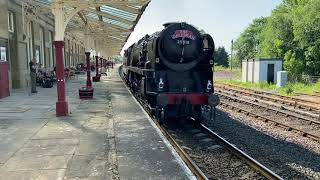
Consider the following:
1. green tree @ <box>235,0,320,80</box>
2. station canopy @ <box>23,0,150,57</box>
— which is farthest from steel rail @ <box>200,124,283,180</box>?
green tree @ <box>235,0,320,80</box>

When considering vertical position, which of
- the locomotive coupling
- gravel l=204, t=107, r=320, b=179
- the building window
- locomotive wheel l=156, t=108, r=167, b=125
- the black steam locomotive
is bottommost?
gravel l=204, t=107, r=320, b=179

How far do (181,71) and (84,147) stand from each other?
4.65 metres

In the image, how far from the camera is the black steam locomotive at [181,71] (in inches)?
454

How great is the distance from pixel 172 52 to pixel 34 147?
5.28 metres

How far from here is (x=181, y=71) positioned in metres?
12.0

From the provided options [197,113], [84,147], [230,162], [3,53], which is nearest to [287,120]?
[197,113]

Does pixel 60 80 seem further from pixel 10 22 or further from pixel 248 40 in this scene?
pixel 248 40

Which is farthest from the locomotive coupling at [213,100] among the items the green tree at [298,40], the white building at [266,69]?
the green tree at [298,40]

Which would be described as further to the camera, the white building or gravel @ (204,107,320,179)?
the white building

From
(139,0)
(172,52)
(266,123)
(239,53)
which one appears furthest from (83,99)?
(239,53)

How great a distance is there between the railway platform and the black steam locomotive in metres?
1.10

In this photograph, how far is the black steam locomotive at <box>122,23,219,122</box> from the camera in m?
11.5

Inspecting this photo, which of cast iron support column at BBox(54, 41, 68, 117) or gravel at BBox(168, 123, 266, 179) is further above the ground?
cast iron support column at BBox(54, 41, 68, 117)

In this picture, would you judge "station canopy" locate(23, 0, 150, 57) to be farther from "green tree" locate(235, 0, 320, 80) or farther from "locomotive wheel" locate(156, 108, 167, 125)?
"green tree" locate(235, 0, 320, 80)
